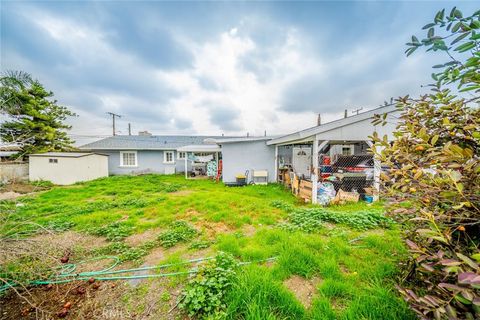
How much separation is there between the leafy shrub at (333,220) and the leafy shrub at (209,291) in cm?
203

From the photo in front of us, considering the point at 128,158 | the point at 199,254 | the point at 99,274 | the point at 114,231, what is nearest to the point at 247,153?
the point at 114,231

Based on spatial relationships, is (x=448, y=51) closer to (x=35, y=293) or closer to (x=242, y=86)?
(x=35, y=293)

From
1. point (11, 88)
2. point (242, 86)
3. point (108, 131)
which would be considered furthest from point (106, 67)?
point (108, 131)

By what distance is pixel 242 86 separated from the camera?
10984mm

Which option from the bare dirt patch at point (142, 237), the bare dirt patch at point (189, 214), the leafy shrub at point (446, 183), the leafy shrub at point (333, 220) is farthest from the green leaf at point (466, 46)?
the bare dirt patch at point (189, 214)

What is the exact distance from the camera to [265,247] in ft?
9.77

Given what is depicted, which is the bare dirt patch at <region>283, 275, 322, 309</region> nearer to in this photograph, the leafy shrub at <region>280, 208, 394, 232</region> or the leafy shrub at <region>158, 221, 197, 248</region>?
the leafy shrub at <region>280, 208, 394, 232</region>

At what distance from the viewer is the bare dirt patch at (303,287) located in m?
1.90

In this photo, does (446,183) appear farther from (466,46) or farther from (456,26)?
(456,26)

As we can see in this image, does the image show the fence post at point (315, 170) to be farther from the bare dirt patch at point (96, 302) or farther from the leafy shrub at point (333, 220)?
the bare dirt patch at point (96, 302)

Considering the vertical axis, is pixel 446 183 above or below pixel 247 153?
below

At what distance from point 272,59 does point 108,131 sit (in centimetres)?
2233

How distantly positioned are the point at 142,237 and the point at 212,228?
152 centimetres

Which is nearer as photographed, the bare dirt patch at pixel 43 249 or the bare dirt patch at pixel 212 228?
the bare dirt patch at pixel 43 249
